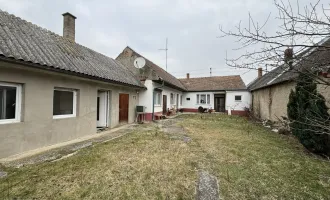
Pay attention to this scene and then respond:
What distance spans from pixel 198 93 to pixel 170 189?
890 inches

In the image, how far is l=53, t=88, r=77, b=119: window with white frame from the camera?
23.2 feet

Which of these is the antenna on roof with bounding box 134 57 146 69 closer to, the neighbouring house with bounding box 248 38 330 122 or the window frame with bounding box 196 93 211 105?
the neighbouring house with bounding box 248 38 330 122

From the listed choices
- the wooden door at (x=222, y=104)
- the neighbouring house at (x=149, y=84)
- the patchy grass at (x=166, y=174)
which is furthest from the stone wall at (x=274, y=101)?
the neighbouring house at (x=149, y=84)

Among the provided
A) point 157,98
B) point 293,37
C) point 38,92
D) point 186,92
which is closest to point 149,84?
point 157,98

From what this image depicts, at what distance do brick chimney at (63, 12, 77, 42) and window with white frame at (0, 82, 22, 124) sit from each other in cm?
680

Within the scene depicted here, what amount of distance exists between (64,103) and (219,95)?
21005mm

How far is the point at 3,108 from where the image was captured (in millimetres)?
5309

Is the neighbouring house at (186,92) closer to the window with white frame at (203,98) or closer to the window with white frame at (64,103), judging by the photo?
the window with white frame at (203,98)

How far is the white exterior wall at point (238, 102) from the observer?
22944 mm

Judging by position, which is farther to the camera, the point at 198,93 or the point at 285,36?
the point at 198,93

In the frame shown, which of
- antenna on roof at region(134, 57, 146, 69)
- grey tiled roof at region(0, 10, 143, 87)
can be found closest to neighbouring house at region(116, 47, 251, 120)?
antenna on roof at region(134, 57, 146, 69)

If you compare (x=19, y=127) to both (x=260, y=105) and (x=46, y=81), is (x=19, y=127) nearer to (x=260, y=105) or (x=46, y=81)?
(x=46, y=81)

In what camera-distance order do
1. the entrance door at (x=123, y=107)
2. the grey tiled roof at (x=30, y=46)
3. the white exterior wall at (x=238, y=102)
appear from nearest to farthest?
the grey tiled roof at (x=30, y=46)
the entrance door at (x=123, y=107)
the white exterior wall at (x=238, y=102)

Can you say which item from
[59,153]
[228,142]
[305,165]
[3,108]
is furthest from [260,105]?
[3,108]
